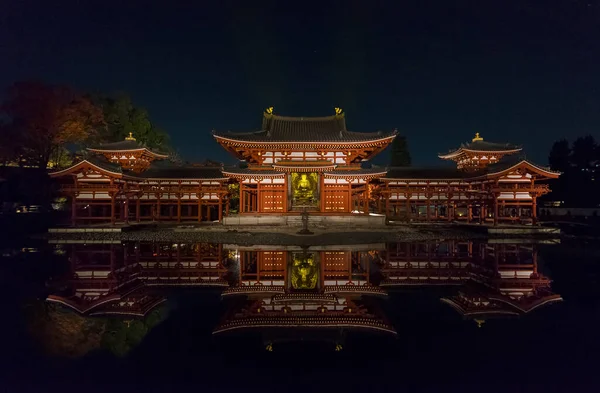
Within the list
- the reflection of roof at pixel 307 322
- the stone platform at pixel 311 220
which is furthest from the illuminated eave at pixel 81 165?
the reflection of roof at pixel 307 322

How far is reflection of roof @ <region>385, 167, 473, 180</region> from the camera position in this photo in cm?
3022

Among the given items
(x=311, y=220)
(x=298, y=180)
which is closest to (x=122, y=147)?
(x=298, y=180)

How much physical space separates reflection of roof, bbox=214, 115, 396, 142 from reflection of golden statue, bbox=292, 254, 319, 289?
16.4m

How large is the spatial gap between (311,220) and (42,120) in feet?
103

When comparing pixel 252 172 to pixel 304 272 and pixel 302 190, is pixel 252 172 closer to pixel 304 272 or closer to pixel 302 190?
pixel 302 190

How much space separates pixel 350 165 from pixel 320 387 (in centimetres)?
2586

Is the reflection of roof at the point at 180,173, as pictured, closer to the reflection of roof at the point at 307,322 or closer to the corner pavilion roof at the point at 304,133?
the corner pavilion roof at the point at 304,133

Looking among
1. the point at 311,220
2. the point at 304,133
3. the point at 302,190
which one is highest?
the point at 304,133

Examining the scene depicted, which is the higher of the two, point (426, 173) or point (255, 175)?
point (426, 173)

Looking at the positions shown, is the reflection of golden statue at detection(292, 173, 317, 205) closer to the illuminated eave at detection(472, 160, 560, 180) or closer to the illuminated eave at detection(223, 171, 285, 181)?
the illuminated eave at detection(223, 171, 285, 181)

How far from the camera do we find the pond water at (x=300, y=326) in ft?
16.6

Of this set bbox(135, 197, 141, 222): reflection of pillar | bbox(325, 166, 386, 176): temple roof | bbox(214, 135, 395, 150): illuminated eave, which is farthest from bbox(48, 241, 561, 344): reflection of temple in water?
bbox(214, 135, 395, 150): illuminated eave

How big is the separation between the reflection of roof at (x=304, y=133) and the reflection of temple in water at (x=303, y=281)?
1344 cm

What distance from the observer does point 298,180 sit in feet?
96.6
